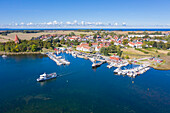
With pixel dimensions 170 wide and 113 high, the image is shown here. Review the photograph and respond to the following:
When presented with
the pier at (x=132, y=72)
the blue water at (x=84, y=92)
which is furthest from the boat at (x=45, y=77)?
the pier at (x=132, y=72)

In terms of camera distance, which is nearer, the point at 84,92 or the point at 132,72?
the point at 84,92

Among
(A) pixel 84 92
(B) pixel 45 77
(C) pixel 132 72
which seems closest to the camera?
(A) pixel 84 92

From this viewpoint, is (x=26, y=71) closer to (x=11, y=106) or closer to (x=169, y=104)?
(x=11, y=106)

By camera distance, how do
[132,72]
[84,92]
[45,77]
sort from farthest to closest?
1. [132,72]
2. [45,77]
3. [84,92]

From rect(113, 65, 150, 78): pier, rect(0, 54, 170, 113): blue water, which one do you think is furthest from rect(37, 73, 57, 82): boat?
rect(113, 65, 150, 78): pier

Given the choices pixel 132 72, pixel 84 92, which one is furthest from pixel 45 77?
pixel 132 72

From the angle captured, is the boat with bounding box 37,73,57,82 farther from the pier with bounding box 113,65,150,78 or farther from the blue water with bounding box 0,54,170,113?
the pier with bounding box 113,65,150,78

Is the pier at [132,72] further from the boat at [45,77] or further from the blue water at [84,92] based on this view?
the boat at [45,77]

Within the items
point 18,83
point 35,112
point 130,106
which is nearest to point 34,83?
point 18,83

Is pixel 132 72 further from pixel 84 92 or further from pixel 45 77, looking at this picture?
pixel 45 77
